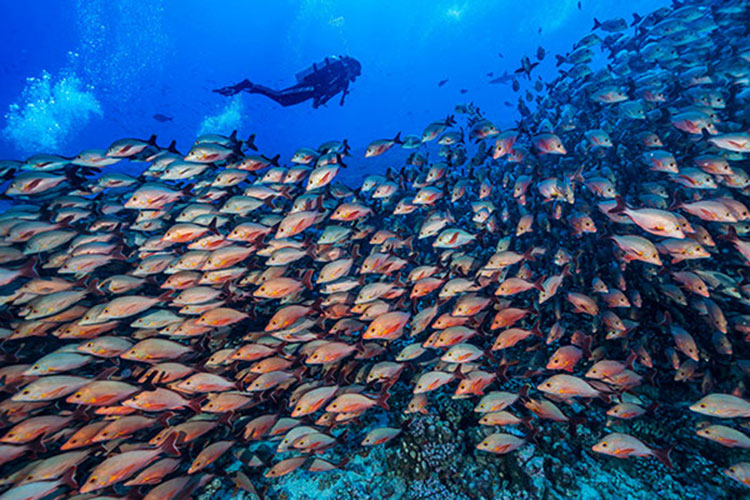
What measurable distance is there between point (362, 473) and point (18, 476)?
347 cm

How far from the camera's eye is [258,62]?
85.2 meters

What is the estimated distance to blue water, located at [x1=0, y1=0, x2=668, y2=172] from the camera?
53.6 metres

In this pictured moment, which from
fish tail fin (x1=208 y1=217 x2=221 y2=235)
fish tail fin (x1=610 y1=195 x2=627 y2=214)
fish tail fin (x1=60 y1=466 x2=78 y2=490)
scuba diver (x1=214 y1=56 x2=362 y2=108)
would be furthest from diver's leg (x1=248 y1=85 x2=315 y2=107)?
fish tail fin (x1=60 y1=466 x2=78 y2=490)

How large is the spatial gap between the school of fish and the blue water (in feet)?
189

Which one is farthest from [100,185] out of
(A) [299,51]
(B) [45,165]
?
(A) [299,51]

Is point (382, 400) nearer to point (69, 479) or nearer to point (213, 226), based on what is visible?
point (69, 479)

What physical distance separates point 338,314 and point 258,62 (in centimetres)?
9779

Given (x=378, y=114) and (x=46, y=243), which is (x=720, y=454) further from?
(x=378, y=114)

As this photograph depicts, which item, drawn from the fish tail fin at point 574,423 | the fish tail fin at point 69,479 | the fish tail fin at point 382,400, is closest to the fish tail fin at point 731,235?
the fish tail fin at point 574,423

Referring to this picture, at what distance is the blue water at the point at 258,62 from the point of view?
2110 inches

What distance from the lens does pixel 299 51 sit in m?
85.5

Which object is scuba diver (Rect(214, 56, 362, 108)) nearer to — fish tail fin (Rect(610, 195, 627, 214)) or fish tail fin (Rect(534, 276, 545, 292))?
fish tail fin (Rect(534, 276, 545, 292))

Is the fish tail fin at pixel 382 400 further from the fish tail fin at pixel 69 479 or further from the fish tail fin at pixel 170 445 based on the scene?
the fish tail fin at pixel 69 479

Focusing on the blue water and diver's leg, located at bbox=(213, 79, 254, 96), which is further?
the blue water
